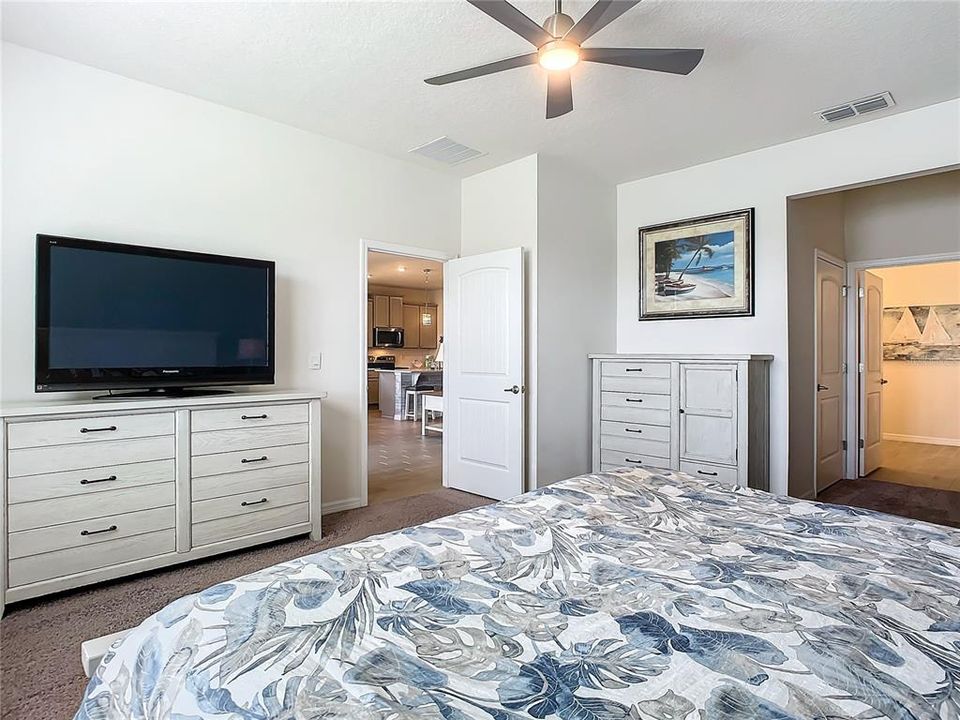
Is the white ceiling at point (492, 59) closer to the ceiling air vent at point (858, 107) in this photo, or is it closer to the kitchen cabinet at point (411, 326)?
the ceiling air vent at point (858, 107)

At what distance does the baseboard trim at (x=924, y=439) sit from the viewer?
704 centimetres

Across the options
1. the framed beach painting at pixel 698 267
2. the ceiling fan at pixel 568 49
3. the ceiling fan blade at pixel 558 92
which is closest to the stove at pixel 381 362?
the framed beach painting at pixel 698 267

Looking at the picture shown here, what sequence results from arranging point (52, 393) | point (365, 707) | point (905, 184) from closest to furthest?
point (365, 707) < point (52, 393) < point (905, 184)

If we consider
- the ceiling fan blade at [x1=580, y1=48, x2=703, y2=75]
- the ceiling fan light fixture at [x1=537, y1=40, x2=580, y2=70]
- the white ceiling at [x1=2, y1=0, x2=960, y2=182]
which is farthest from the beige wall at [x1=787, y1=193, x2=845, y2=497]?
the ceiling fan light fixture at [x1=537, y1=40, x2=580, y2=70]

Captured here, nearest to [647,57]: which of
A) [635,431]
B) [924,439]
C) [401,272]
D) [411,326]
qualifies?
[635,431]

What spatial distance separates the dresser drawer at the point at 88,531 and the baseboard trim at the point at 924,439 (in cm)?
882

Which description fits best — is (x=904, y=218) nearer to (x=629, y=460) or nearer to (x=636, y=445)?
(x=636, y=445)

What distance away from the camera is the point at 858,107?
336 centimetres

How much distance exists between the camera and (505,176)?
446 cm

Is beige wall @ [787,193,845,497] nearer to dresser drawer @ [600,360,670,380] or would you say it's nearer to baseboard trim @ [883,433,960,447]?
dresser drawer @ [600,360,670,380]

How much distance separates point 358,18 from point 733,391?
3220 millimetres

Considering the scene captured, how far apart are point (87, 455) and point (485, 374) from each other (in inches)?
106

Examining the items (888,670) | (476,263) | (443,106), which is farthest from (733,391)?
(888,670)

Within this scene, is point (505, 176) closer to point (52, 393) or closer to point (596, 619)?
point (52, 393)
